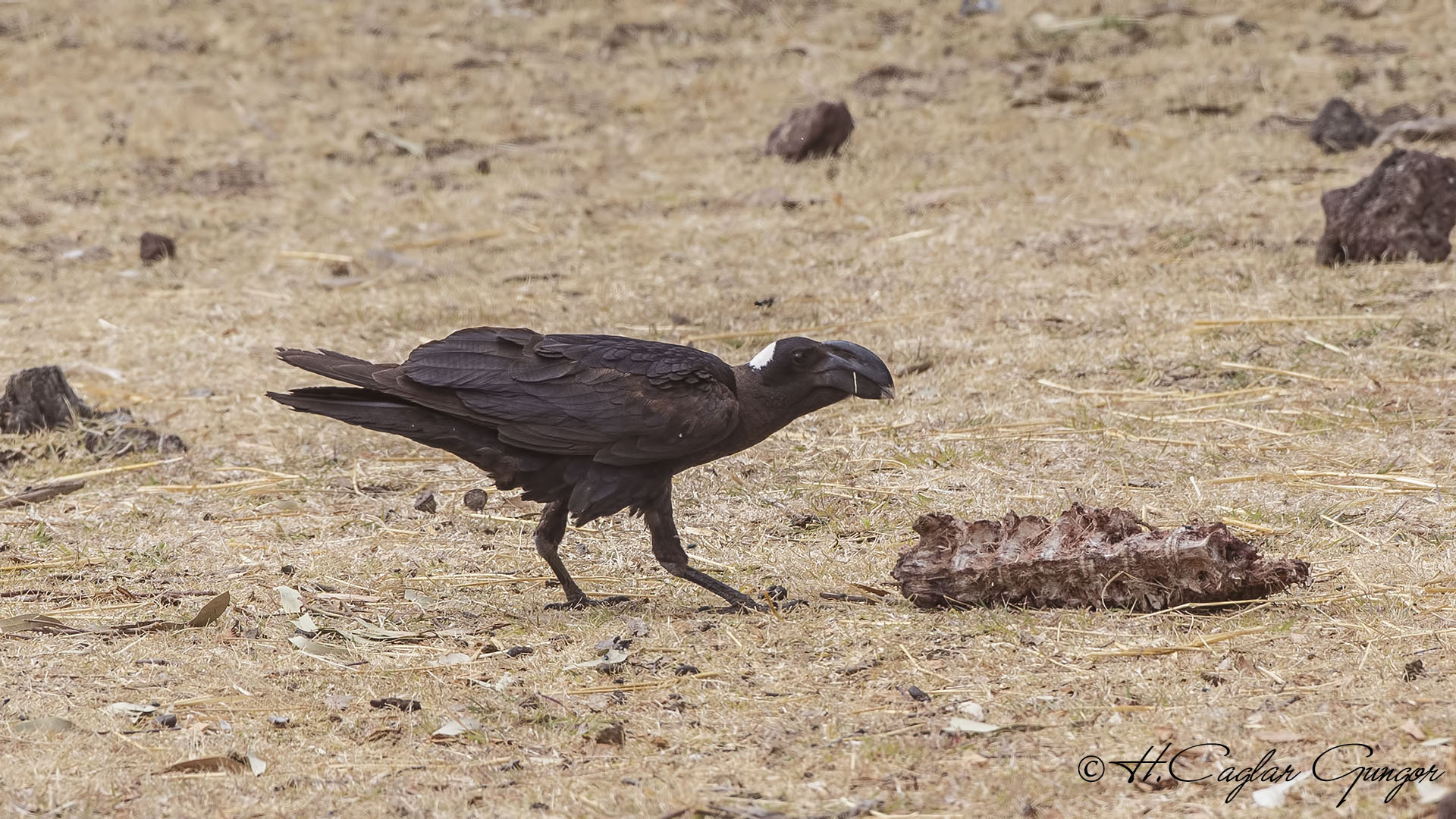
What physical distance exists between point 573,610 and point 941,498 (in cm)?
167

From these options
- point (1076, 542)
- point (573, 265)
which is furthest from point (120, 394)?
point (1076, 542)

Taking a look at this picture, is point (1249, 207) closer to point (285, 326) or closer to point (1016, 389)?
point (1016, 389)

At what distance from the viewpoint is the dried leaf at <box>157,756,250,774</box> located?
144 inches

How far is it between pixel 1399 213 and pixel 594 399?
5.48 meters

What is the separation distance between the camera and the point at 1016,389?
7.32m

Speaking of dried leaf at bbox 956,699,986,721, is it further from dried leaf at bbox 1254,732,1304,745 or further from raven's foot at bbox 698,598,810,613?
raven's foot at bbox 698,598,810,613

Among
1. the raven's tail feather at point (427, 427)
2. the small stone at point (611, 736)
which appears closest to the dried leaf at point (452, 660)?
the raven's tail feather at point (427, 427)

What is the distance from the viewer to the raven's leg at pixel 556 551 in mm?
5133

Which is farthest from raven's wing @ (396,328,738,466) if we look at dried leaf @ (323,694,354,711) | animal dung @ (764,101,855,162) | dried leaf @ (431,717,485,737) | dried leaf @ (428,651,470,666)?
animal dung @ (764,101,855,162)

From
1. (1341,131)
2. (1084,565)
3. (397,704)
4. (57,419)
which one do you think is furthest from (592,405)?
(1341,131)

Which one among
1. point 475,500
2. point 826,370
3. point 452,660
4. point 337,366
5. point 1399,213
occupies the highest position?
point 337,366

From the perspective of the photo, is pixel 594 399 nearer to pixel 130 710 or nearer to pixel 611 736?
pixel 611 736

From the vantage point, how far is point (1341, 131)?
1073 centimetres

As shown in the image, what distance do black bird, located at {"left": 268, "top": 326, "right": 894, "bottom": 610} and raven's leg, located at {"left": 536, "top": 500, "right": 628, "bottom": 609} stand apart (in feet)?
0.04
